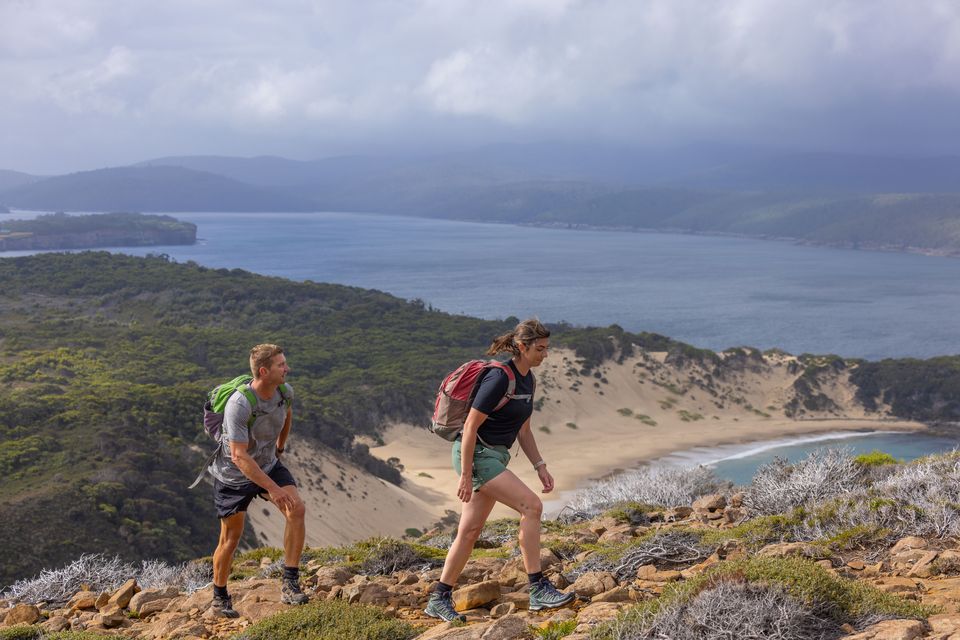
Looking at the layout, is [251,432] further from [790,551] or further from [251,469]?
[790,551]

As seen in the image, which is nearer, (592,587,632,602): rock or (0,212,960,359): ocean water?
(592,587,632,602): rock

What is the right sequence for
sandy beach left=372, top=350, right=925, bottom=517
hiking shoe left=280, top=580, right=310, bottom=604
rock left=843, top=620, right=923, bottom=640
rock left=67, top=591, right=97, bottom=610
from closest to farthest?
rock left=843, top=620, right=923, bottom=640 → hiking shoe left=280, top=580, right=310, bottom=604 → rock left=67, top=591, right=97, bottom=610 → sandy beach left=372, top=350, right=925, bottom=517

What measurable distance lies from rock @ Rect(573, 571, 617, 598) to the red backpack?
1.24 meters

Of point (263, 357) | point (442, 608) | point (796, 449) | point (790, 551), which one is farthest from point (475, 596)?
point (796, 449)

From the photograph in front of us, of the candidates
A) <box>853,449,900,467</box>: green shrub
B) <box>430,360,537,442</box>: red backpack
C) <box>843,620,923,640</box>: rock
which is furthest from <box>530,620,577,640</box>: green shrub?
<box>853,449,900,467</box>: green shrub

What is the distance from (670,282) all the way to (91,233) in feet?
323

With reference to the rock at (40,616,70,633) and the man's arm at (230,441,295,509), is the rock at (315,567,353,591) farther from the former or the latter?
the rock at (40,616,70,633)

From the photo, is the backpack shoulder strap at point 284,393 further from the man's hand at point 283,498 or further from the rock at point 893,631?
the rock at point 893,631

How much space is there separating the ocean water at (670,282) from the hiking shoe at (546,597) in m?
65.0

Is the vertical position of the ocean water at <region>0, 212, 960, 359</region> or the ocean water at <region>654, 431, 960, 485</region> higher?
the ocean water at <region>0, 212, 960, 359</region>

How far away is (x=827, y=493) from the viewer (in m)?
7.87

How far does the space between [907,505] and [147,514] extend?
13.9m

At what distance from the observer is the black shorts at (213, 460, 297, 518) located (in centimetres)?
490

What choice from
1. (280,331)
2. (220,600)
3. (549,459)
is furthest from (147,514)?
(280,331)
